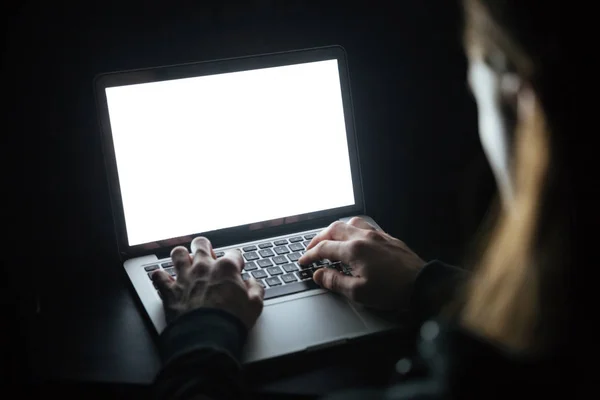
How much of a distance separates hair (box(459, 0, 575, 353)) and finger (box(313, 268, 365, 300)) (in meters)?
0.21

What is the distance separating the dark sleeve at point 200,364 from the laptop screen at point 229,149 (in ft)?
0.93

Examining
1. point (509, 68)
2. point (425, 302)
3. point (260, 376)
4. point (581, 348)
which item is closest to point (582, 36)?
point (509, 68)

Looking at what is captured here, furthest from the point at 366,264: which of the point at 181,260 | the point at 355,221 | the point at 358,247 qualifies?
the point at 181,260

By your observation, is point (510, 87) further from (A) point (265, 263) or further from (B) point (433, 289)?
(A) point (265, 263)

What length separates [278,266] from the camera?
964mm

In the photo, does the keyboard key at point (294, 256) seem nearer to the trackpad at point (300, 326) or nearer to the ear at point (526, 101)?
the trackpad at point (300, 326)

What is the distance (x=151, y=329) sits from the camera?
0.83 meters

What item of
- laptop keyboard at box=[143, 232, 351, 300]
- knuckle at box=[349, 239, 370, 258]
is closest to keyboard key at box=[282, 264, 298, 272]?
laptop keyboard at box=[143, 232, 351, 300]

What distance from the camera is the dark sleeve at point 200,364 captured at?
653mm

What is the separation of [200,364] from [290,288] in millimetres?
265

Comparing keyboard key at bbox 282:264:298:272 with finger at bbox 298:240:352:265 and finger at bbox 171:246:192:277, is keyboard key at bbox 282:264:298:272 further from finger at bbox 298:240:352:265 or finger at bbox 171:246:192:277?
finger at bbox 171:246:192:277

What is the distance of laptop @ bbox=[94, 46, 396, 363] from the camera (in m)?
0.94

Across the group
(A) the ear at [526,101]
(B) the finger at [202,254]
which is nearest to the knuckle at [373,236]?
(B) the finger at [202,254]

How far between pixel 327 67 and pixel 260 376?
0.53 metres
